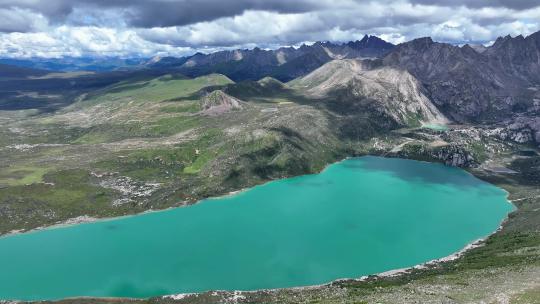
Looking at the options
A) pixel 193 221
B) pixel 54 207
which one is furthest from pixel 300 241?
pixel 54 207

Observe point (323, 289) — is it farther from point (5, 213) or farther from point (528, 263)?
point (5, 213)

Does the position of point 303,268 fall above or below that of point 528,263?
below

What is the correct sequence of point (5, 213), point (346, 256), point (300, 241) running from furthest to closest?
point (5, 213), point (300, 241), point (346, 256)

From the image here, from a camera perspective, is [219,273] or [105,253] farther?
[105,253]

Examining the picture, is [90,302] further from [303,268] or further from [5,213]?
[5,213]

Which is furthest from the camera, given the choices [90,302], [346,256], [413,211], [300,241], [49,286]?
[413,211]

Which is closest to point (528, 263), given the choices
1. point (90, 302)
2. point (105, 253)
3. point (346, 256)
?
point (346, 256)
